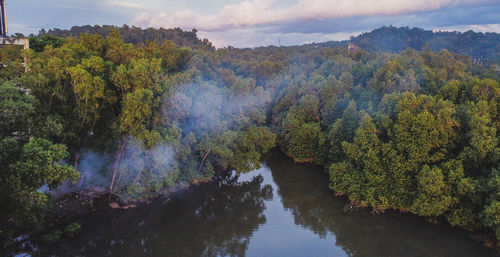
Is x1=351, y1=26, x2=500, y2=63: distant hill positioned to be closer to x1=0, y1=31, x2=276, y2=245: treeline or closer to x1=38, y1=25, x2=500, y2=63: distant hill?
x1=38, y1=25, x2=500, y2=63: distant hill

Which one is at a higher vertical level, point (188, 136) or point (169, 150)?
point (188, 136)

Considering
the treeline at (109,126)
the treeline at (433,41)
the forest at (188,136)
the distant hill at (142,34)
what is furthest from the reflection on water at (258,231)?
the treeline at (433,41)

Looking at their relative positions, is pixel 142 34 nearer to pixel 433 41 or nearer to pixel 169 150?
pixel 169 150

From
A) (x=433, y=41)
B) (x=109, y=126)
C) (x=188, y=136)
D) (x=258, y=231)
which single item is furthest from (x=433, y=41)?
(x=109, y=126)

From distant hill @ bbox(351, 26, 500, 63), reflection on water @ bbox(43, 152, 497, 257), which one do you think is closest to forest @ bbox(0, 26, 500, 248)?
reflection on water @ bbox(43, 152, 497, 257)

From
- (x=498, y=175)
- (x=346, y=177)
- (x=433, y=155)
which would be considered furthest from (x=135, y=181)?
(x=498, y=175)

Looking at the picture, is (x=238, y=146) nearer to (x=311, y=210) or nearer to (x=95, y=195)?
(x=311, y=210)

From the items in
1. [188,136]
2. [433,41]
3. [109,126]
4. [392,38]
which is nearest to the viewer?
[109,126]
